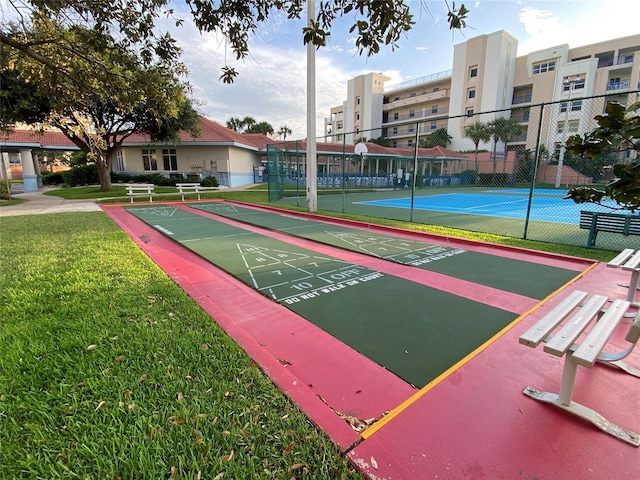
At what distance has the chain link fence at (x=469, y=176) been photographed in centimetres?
1362

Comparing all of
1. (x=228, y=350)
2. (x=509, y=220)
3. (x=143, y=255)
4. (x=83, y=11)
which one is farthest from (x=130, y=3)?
(x=509, y=220)

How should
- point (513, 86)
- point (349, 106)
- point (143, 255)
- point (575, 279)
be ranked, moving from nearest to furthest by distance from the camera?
point (575, 279) < point (143, 255) < point (513, 86) < point (349, 106)

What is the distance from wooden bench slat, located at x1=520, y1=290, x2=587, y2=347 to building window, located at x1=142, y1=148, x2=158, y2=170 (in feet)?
110

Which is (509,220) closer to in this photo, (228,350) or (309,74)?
(309,74)

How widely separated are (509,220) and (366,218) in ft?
18.1

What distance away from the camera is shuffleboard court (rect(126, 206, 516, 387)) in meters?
3.16

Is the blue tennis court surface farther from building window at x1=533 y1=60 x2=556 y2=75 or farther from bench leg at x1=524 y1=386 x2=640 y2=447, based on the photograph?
building window at x1=533 y1=60 x2=556 y2=75

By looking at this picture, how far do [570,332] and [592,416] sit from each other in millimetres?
583

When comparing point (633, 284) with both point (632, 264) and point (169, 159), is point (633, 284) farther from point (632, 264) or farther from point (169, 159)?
point (169, 159)

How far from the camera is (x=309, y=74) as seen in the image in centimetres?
1295

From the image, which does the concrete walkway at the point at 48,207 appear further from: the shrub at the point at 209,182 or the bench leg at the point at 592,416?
the bench leg at the point at 592,416

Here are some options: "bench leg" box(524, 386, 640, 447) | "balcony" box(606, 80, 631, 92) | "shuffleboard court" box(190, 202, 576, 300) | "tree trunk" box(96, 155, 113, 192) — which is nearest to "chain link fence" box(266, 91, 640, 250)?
"shuffleboard court" box(190, 202, 576, 300)

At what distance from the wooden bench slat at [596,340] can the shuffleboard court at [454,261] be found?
2037 mm

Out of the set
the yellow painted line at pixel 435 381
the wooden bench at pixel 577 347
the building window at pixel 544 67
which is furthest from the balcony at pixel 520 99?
the wooden bench at pixel 577 347
